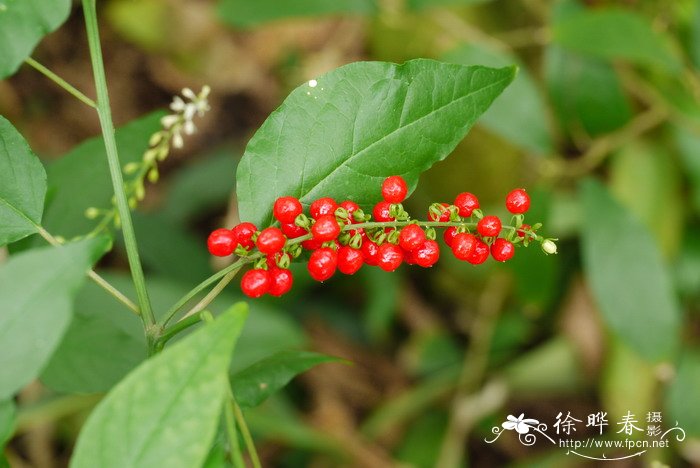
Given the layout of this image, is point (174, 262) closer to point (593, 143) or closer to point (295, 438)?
point (295, 438)

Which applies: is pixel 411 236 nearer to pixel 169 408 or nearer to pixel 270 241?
pixel 270 241

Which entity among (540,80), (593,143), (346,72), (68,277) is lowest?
(68,277)

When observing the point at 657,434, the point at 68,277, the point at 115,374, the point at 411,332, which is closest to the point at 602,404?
the point at 657,434

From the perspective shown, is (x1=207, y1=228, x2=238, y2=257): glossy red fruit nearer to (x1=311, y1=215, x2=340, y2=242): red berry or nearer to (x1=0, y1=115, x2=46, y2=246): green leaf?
(x1=311, y1=215, x2=340, y2=242): red berry

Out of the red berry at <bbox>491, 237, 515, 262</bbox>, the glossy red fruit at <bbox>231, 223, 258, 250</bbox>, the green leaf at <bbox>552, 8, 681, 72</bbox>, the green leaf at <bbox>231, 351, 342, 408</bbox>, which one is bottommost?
the green leaf at <bbox>231, 351, 342, 408</bbox>

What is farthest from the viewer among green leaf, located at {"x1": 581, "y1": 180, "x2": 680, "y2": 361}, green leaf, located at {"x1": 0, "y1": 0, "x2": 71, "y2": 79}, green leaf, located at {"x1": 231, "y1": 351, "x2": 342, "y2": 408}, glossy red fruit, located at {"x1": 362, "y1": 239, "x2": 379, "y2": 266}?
green leaf, located at {"x1": 581, "y1": 180, "x2": 680, "y2": 361}

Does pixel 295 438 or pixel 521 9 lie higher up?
pixel 521 9

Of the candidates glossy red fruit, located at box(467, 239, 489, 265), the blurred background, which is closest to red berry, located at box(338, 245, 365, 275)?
glossy red fruit, located at box(467, 239, 489, 265)

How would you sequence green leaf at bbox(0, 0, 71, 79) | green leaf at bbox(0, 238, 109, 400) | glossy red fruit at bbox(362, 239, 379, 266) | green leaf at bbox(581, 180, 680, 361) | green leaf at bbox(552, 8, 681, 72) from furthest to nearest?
green leaf at bbox(581, 180, 680, 361) → green leaf at bbox(552, 8, 681, 72) → glossy red fruit at bbox(362, 239, 379, 266) → green leaf at bbox(0, 0, 71, 79) → green leaf at bbox(0, 238, 109, 400)
